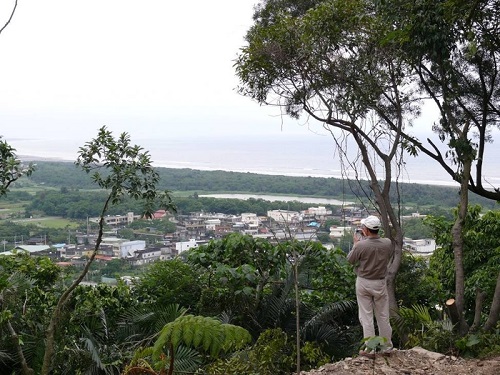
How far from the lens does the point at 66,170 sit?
17312 millimetres

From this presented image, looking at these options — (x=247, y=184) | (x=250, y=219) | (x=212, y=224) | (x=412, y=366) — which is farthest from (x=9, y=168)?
(x=247, y=184)

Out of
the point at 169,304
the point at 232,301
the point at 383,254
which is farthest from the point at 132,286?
the point at 383,254

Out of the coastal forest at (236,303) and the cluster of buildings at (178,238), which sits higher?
the cluster of buildings at (178,238)

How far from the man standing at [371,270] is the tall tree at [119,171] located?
2063 millimetres

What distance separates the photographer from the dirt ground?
5.59 meters

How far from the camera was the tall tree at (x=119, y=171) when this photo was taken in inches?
263

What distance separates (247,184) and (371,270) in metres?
9.12

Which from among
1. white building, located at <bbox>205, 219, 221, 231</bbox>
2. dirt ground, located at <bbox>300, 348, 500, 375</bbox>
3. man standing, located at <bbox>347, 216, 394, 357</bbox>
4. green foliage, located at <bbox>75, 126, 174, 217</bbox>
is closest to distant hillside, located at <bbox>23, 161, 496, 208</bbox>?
white building, located at <bbox>205, 219, 221, 231</bbox>

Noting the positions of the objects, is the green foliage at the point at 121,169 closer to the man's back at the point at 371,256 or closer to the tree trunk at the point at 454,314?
the man's back at the point at 371,256

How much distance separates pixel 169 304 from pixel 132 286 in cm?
61

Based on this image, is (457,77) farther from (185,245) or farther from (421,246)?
(185,245)

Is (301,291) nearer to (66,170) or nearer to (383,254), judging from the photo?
(383,254)

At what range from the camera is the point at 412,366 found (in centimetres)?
576

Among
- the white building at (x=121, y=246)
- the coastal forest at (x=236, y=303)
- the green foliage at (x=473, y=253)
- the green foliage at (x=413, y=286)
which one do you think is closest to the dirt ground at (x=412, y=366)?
the coastal forest at (x=236, y=303)
